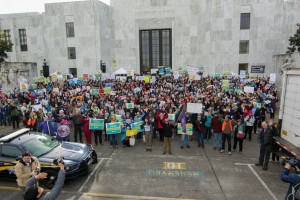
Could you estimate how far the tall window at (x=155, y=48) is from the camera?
3166cm

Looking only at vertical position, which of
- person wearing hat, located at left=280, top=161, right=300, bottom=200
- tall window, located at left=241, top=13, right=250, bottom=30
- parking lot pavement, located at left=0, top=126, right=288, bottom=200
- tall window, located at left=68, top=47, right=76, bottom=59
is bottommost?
parking lot pavement, located at left=0, top=126, right=288, bottom=200

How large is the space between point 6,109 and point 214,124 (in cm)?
1303

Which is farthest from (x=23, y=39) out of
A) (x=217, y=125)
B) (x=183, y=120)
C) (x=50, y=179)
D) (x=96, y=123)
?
(x=217, y=125)

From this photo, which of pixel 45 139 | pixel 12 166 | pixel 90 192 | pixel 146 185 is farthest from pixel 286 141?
pixel 12 166

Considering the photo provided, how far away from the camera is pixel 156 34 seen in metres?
31.8

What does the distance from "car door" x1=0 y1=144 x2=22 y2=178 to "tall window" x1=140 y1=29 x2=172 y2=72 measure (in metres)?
27.1

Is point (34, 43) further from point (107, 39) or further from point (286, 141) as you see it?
point (286, 141)

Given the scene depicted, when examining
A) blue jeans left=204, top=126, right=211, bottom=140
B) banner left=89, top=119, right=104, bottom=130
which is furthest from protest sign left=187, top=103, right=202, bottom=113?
banner left=89, top=119, right=104, bottom=130

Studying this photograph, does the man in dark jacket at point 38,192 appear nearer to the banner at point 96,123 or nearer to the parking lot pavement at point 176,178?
the parking lot pavement at point 176,178

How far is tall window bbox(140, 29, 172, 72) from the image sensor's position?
31656 millimetres

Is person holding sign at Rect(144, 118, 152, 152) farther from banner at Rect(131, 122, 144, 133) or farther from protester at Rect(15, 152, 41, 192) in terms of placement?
protester at Rect(15, 152, 41, 192)

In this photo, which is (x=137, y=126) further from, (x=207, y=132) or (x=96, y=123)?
(x=207, y=132)

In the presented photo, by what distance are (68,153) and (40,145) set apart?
1.03 meters

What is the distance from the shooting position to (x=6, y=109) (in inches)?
544
